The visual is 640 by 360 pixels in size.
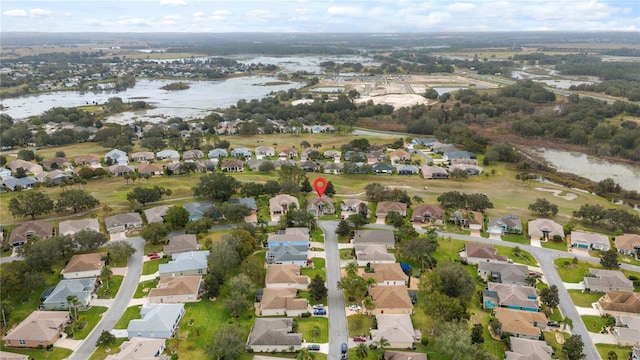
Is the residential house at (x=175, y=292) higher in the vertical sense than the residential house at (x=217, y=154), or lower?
lower

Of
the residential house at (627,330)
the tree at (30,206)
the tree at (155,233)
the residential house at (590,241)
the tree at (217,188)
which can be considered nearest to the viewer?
the residential house at (627,330)

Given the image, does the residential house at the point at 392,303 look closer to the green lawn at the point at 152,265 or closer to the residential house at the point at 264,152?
the green lawn at the point at 152,265

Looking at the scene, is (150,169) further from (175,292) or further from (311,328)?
(311,328)

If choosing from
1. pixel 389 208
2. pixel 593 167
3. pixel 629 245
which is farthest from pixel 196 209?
pixel 593 167

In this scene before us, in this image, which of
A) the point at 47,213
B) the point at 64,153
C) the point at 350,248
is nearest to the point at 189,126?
the point at 64,153

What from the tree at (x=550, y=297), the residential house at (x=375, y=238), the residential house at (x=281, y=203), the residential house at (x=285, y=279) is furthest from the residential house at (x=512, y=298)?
the residential house at (x=281, y=203)

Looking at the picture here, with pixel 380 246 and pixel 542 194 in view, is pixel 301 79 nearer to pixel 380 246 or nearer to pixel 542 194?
pixel 542 194

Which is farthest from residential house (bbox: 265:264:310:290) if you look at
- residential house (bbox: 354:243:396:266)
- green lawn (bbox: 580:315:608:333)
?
green lawn (bbox: 580:315:608:333)
